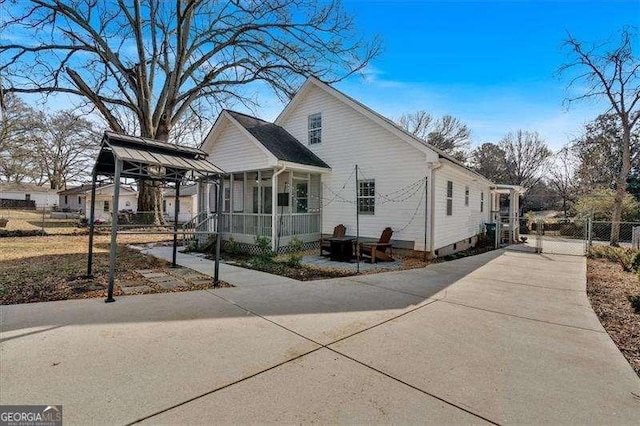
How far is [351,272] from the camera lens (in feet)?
28.3

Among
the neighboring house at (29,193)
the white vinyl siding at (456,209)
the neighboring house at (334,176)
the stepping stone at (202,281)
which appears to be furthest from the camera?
the neighboring house at (29,193)

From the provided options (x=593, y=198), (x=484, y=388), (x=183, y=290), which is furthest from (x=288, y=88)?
(x=593, y=198)

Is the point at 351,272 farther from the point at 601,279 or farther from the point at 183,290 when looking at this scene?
the point at 601,279

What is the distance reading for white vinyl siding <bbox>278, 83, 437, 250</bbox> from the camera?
11320mm

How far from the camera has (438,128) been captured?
125ft

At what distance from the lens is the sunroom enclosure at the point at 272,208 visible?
11.8m

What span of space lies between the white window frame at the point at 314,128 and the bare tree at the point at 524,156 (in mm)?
37933

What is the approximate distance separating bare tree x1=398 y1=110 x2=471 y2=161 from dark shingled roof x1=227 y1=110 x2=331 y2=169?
87.9 ft

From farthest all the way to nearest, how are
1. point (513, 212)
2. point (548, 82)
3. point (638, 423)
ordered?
point (513, 212), point (548, 82), point (638, 423)

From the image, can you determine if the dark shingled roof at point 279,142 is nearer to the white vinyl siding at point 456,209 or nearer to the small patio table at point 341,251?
the small patio table at point 341,251

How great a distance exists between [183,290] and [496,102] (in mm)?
17552

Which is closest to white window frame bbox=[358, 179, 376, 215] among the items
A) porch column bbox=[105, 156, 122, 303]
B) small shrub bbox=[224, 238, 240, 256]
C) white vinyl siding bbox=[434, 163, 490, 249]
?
white vinyl siding bbox=[434, 163, 490, 249]

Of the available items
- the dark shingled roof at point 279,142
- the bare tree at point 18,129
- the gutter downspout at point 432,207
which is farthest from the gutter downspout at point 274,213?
the bare tree at point 18,129

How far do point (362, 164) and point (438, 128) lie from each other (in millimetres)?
29654
